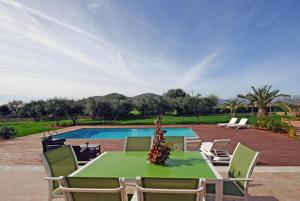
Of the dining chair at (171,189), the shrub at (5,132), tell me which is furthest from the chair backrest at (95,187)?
the shrub at (5,132)

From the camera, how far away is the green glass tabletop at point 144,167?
2453 millimetres

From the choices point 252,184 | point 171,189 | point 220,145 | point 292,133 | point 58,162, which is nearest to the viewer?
point 171,189

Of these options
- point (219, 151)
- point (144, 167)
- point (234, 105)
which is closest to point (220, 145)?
point (219, 151)

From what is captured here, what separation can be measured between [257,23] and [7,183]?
12805 millimetres

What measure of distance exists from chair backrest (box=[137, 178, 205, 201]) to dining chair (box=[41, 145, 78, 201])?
1.49 m

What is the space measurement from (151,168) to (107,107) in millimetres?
24741

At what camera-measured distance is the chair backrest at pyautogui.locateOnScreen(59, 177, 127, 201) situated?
1.81m

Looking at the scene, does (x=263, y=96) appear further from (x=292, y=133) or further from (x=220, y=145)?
(x=220, y=145)

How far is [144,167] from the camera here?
2.77 metres

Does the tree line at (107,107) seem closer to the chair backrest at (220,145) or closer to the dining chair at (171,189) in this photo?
the chair backrest at (220,145)


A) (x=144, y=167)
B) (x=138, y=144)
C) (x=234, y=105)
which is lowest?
(x=144, y=167)

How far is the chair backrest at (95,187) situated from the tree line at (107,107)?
23.0m

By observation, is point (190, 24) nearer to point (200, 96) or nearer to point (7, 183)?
point (7, 183)

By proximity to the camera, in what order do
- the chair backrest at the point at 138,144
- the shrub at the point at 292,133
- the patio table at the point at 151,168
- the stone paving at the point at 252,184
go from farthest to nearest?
the shrub at the point at 292,133
the chair backrest at the point at 138,144
the stone paving at the point at 252,184
the patio table at the point at 151,168
